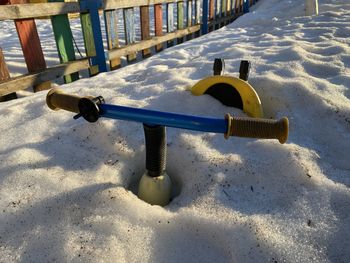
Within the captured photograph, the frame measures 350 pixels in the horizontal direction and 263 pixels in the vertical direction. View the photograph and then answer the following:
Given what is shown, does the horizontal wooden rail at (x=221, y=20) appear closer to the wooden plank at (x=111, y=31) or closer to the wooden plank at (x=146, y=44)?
the wooden plank at (x=146, y=44)

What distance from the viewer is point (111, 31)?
4.05 metres

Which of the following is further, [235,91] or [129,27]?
[129,27]

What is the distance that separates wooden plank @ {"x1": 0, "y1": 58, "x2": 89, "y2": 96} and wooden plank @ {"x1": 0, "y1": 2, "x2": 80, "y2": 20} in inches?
22.3

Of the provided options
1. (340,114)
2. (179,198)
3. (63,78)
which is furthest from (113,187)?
(63,78)

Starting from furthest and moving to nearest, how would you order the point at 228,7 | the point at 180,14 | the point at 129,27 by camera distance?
the point at 228,7
the point at 180,14
the point at 129,27

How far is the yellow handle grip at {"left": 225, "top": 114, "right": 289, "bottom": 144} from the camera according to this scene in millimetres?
939

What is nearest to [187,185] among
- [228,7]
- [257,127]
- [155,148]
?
[155,148]

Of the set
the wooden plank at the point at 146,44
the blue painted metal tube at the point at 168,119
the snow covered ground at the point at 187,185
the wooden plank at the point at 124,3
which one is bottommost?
the wooden plank at the point at 146,44

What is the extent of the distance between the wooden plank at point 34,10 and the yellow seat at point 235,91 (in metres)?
1.99

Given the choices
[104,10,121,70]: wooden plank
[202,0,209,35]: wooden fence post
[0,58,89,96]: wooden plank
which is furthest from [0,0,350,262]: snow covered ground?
[202,0,209,35]: wooden fence post

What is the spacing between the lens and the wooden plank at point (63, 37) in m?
3.32

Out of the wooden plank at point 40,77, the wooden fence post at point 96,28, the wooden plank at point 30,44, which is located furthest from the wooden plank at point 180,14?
the wooden plank at point 30,44

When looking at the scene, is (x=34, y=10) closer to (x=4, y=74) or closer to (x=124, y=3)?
(x=4, y=74)

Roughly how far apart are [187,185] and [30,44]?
8.50ft
